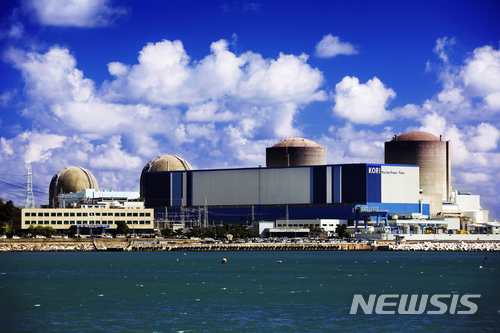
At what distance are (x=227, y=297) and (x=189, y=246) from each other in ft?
302

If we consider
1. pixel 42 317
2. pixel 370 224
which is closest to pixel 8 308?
pixel 42 317

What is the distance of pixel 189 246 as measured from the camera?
495 ft

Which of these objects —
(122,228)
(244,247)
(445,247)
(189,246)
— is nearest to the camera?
(244,247)

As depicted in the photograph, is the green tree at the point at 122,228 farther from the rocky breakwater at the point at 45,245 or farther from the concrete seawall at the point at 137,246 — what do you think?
the rocky breakwater at the point at 45,245

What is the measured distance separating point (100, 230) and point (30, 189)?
19.4m

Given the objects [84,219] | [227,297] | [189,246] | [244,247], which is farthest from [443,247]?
[227,297]

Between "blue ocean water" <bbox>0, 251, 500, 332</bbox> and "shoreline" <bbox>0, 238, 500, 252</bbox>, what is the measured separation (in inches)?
2019

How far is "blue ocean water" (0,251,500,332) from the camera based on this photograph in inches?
1761

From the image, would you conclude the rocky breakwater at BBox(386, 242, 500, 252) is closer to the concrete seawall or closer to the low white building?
the concrete seawall

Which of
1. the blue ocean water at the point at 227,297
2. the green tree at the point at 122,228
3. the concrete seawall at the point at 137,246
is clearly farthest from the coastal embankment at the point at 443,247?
the green tree at the point at 122,228

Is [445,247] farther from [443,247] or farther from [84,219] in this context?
[84,219]

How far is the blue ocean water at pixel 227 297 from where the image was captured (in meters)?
44.7

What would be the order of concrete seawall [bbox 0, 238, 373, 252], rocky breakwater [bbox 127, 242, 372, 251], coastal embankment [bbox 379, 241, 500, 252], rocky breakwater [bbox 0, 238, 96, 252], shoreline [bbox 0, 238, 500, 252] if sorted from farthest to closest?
coastal embankment [bbox 379, 241, 500, 252]
rocky breakwater [bbox 127, 242, 372, 251]
shoreline [bbox 0, 238, 500, 252]
concrete seawall [bbox 0, 238, 373, 252]
rocky breakwater [bbox 0, 238, 96, 252]

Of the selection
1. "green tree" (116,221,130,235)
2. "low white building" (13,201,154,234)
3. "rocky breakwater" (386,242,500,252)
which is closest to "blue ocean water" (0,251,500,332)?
"rocky breakwater" (386,242,500,252)
